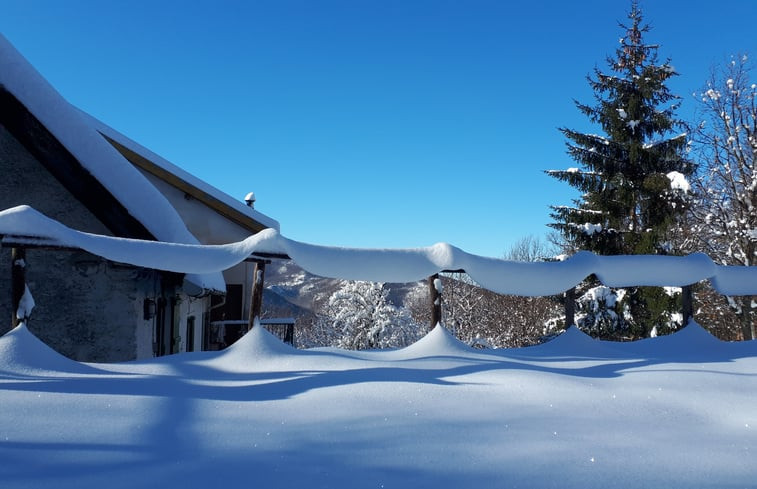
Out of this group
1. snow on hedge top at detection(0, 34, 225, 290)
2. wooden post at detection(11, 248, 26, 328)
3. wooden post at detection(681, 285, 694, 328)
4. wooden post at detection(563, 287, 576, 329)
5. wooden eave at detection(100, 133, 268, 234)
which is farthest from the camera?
wooden eave at detection(100, 133, 268, 234)

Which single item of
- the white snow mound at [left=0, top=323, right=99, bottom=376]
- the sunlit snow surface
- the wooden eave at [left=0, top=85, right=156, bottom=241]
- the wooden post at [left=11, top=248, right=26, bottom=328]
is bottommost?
the sunlit snow surface

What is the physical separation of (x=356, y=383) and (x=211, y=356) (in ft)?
6.64

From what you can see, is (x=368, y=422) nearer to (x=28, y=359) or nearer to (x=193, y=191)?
(x=28, y=359)

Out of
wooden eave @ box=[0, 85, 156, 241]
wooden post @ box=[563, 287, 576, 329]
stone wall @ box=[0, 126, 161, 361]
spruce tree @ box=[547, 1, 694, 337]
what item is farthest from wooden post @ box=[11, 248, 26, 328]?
spruce tree @ box=[547, 1, 694, 337]

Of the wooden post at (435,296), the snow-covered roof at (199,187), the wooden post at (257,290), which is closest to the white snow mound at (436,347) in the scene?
the wooden post at (435,296)

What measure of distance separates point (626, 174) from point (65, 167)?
17.0m

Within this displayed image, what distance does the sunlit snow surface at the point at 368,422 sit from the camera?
8.23 feet

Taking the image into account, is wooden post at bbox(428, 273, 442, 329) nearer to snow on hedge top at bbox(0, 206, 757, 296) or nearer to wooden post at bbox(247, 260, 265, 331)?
snow on hedge top at bbox(0, 206, 757, 296)

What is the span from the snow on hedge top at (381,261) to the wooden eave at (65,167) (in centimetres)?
215

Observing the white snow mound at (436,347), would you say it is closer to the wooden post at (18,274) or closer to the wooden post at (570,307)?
the wooden post at (570,307)

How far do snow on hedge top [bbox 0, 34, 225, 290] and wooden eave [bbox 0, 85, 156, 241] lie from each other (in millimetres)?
71

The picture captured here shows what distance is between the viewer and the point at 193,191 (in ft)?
49.1

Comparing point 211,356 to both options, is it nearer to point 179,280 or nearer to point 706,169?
point 179,280

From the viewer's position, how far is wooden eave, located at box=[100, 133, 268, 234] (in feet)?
46.2
